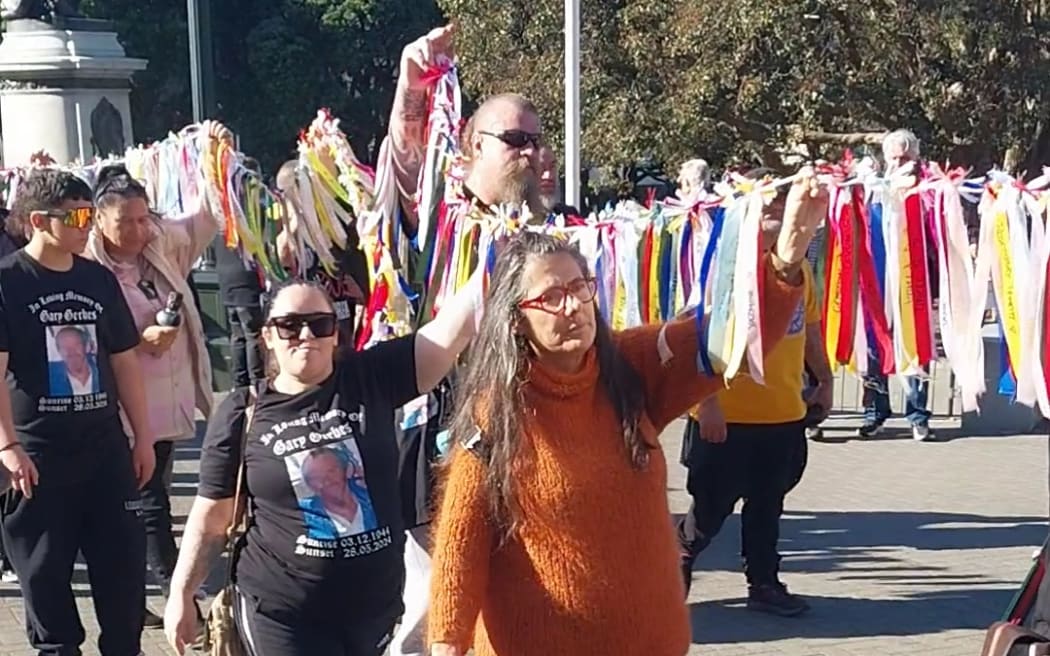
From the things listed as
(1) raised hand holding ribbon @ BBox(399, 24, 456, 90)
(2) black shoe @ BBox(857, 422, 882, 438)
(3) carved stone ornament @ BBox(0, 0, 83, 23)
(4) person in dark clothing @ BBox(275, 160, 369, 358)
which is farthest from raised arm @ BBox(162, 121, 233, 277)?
(3) carved stone ornament @ BBox(0, 0, 83, 23)

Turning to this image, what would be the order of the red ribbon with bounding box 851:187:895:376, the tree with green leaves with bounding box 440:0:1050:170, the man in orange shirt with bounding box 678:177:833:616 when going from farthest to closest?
the tree with green leaves with bounding box 440:0:1050:170 → the man in orange shirt with bounding box 678:177:833:616 → the red ribbon with bounding box 851:187:895:376

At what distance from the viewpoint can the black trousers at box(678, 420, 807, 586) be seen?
19.4 ft

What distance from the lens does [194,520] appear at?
3697mm

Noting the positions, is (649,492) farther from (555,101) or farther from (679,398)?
(555,101)

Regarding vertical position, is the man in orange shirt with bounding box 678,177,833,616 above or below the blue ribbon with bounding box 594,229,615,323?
below

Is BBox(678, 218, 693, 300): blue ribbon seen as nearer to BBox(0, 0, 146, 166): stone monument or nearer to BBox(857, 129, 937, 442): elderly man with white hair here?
BBox(857, 129, 937, 442): elderly man with white hair

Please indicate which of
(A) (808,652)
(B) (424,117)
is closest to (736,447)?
(A) (808,652)

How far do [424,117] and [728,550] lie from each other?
3.56 metres

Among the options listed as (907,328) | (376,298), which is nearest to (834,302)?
(907,328)

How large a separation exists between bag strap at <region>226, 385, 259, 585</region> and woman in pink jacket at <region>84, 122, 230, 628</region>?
214cm

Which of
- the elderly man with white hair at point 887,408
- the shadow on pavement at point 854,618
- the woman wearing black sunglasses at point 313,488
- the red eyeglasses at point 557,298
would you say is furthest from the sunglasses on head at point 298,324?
the elderly man with white hair at point 887,408

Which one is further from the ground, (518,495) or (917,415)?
(518,495)

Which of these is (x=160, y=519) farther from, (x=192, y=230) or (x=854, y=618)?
(x=854, y=618)

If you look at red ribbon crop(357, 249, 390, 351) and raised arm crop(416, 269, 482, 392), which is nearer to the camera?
raised arm crop(416, 269, 482, 392)
